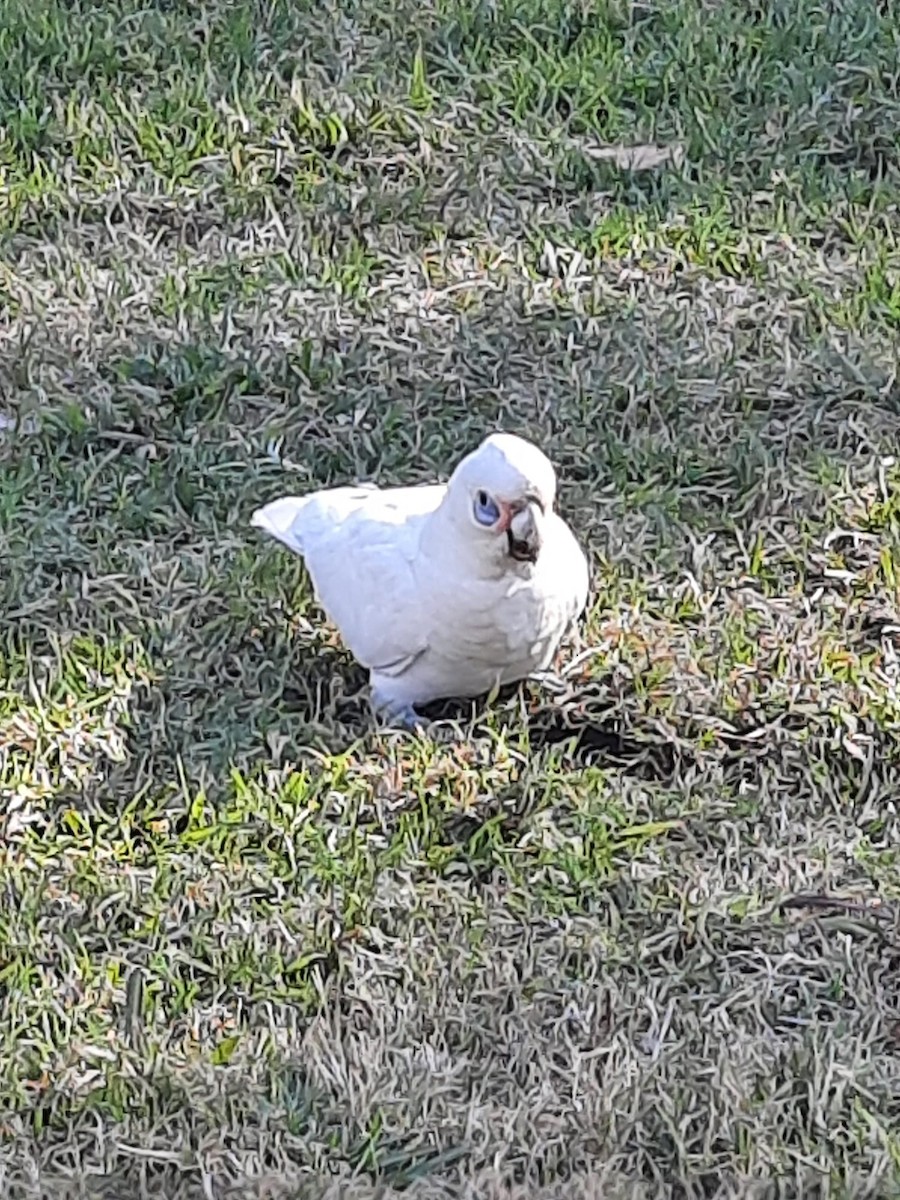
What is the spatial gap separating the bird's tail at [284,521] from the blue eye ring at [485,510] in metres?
0.46

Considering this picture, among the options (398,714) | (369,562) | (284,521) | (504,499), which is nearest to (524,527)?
(504,499)

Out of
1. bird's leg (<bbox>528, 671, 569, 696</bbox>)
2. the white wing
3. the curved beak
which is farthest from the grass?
the curved beak

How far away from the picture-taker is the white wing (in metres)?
2.86

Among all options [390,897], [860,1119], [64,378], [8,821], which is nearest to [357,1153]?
[390,897]

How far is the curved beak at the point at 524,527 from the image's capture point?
268 cm

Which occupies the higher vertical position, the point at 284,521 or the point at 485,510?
the point at 485,510

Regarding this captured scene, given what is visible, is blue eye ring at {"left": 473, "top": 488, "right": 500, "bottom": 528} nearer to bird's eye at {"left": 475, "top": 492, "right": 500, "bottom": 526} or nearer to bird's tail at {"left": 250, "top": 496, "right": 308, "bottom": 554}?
bird's eye at {"left": 475, "top": 492, "right": 500, "bottom": 526}

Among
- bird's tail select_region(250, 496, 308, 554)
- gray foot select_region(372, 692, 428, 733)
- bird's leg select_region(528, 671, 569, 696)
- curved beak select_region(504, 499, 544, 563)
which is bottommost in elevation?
gray foot select_region(372, 692, 428, 733)

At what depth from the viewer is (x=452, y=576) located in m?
2.78

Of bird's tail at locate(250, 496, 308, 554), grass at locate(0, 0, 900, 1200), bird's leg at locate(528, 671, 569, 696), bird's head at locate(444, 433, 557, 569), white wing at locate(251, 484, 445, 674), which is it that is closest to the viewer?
grass at locate(0, 0, 900, 1200)

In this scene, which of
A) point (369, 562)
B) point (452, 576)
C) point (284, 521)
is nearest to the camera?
point (452, 576)

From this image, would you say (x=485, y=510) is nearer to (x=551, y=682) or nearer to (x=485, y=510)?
(x=485, y=510)

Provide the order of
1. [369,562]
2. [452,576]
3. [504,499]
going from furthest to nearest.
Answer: [369,562] < [452,576] < [504,499]

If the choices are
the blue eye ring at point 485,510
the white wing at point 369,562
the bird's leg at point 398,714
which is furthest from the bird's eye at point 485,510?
the bird's leg at point 398,714
